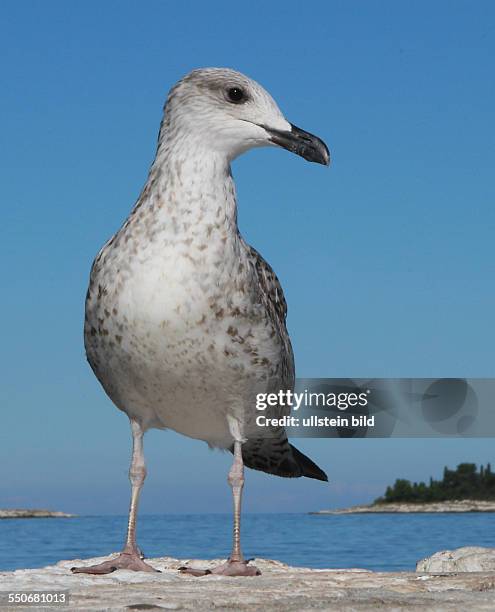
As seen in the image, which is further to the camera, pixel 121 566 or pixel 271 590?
pixel 121 566

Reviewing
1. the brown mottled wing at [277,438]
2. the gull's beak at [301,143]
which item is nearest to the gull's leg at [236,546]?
the brown mottled wing at [277,438]

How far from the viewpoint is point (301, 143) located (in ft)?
33.0

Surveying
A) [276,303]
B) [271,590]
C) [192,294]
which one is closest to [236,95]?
[192,294]

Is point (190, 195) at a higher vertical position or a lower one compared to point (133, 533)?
higher

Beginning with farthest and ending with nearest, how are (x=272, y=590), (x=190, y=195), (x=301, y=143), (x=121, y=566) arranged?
(x=121, y=566) < (x=301, y=143) < (x=190, y=195) < (x=272, y=590)

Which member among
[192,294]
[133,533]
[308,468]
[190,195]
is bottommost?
[133,533]

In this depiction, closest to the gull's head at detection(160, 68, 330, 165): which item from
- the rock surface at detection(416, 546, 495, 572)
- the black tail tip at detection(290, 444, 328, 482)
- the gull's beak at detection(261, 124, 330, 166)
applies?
the gull's beak at detection(261, 124, 330, 166)

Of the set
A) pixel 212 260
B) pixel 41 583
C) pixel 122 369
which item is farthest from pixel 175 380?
pixel 41 583

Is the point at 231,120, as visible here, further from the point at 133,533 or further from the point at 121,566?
the point at 121,566

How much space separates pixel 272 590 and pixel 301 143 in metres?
4.09

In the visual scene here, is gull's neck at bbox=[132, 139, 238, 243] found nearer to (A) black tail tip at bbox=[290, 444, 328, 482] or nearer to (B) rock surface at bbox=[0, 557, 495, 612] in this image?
(B) rock surface at bbox=[0, 557, 495, 612]

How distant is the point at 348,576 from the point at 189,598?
2.21m

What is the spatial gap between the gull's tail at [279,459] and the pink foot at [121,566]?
6.66 feet

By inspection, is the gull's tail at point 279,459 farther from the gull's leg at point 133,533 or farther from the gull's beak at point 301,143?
the gull's beak at point 301,143
